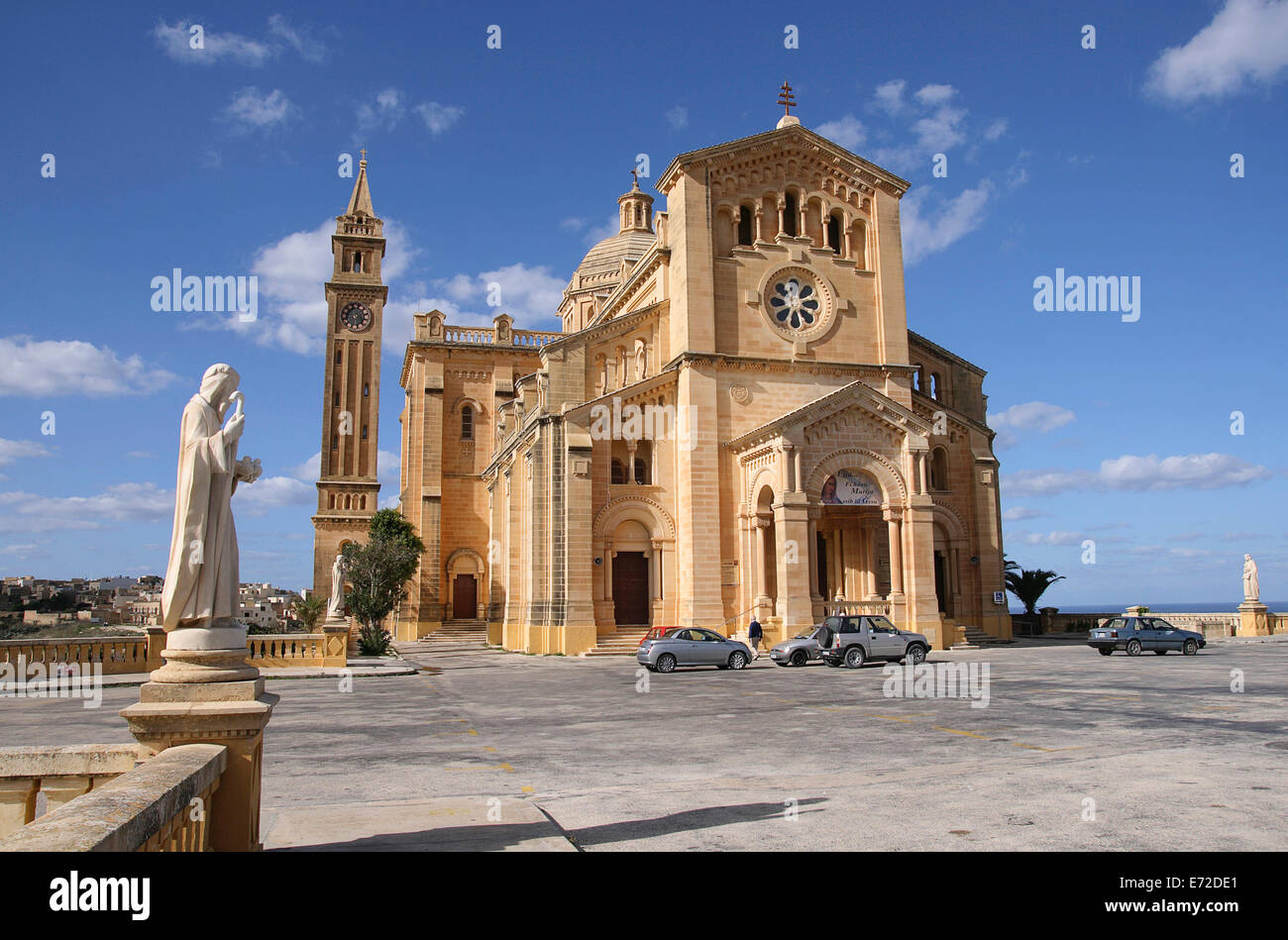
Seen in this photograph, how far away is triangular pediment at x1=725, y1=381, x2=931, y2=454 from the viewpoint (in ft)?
102

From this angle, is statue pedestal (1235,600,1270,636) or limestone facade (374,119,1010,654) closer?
limestone facade (374,119,1010,654)

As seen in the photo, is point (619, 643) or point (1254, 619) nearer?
point (619, 643)

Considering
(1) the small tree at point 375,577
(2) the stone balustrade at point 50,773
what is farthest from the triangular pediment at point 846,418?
(2) the stone balustrade at point 50,773

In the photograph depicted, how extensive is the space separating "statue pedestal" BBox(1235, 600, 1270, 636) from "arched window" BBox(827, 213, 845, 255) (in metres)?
24.5

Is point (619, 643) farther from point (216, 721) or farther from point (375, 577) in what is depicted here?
point (216, 721)

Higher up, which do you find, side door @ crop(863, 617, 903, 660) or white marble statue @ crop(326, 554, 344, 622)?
white marble statue @ crop(326, 554, 344, 622)

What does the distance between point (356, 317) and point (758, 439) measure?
1448 inches

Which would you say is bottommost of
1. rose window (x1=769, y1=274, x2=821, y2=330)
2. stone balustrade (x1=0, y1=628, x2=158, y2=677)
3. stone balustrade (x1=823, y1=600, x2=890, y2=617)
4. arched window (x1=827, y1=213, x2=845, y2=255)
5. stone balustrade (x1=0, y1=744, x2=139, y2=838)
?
stone balustrade (x1=0, y1=628, x2=158, y2=677)

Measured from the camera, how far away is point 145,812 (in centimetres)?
392

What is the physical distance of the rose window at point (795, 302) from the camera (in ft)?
118

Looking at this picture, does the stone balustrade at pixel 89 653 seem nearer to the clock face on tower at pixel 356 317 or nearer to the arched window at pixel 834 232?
the arched window at pixel 834 232

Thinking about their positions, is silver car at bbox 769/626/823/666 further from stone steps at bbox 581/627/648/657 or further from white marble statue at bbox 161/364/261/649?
white marble statue at bbox 161/364/261/649

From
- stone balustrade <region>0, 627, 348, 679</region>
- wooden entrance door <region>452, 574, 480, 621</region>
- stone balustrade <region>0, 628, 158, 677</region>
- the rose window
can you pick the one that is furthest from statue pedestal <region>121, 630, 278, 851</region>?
wooden entrance door <region>452, 574, 480, 621</region>

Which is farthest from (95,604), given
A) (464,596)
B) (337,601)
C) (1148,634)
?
(1148,634)
